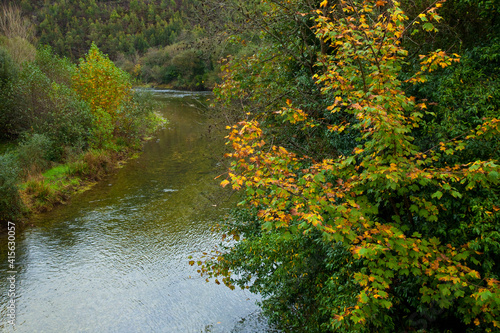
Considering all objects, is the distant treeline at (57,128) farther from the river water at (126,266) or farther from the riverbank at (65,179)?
the river water at (126,266)

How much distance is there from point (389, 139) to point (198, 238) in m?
8.91

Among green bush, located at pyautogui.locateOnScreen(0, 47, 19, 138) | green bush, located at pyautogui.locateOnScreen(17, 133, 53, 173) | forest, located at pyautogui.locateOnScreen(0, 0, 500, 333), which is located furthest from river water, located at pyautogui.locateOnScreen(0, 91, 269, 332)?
green bush, located at pyautogui.locateOnScreen(0, 47, 19, 138)

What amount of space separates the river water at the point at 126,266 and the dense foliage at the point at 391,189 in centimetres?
210

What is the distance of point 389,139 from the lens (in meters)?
4.20

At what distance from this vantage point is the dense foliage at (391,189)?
420 centimetres

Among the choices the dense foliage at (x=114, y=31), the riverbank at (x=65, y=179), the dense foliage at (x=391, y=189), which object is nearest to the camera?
the dense foliage at (x=391, y=189)

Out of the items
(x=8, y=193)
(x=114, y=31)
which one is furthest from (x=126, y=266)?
(x=114, y=31)

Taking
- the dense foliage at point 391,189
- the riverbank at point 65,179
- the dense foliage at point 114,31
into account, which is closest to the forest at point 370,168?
the dense foliage at point 391,189

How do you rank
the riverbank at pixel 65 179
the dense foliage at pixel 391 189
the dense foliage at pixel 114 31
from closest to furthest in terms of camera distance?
1. the dense foliage at pixel 391 189
2. the riverbank at pixel 65 179
3. the dense foliage at pixel 114 31

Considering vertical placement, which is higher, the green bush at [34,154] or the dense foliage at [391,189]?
the dense foliage at [391,189]

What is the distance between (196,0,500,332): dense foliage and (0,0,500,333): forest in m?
0.03

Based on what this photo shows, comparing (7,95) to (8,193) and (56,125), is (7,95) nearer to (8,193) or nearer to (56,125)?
(56,125)

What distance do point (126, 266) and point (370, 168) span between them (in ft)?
28.7

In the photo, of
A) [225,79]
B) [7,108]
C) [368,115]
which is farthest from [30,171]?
[368,115]
